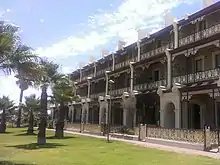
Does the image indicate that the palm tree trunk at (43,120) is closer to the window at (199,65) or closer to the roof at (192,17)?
the window at (199,65)

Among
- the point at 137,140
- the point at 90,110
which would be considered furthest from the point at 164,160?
the point at 90,110

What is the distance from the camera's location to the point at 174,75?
32.7 metres

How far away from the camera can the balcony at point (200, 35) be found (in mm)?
27641

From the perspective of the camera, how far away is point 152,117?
39.0m

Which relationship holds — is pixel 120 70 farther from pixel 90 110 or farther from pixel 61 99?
pixel 90 110

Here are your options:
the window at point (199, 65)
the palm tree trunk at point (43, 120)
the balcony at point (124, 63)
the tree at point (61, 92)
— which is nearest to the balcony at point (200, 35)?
the window at point (199, 65)

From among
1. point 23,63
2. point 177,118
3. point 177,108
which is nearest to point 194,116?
point 177,108

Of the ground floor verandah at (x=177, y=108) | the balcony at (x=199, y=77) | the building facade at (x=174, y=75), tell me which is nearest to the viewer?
the balcony at (x=199, y=77)

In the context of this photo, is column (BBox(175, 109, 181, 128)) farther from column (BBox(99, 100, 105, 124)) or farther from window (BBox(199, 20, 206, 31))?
column (BBox(99, 100, 105, 124))

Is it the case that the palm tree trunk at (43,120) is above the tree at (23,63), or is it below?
below

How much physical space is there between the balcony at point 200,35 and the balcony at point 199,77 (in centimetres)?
296

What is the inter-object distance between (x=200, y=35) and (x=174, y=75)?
486 cm

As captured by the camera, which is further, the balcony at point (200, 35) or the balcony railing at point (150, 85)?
the balcony railing at point (150, 85)

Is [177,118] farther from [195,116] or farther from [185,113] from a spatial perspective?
[195,116]
